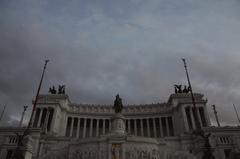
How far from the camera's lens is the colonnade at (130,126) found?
59812 millimetres

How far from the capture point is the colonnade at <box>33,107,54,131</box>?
54947mm

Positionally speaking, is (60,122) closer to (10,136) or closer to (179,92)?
(10,136)

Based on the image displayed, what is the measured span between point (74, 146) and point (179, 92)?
41802 millimetres

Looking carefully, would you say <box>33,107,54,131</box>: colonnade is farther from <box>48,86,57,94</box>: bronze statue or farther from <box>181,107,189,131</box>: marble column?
<box>181,107,189,131</box>: marble column

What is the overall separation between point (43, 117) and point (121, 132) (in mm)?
33294

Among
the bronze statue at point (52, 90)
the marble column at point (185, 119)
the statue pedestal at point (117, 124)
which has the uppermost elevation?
the bronze statue at point (52, 90)

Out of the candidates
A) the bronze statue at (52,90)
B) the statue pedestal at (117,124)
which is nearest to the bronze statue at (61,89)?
the bronze statue at (52,90)

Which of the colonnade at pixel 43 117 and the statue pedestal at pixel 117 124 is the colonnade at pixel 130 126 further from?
the statue pedestal at pixel 117 124

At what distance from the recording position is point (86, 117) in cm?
6175

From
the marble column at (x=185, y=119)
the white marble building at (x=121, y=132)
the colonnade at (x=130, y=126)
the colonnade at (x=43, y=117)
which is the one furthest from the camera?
the colonnade at (x=130, y=126)

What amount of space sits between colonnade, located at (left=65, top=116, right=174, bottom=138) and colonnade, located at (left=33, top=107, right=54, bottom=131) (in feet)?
21.0

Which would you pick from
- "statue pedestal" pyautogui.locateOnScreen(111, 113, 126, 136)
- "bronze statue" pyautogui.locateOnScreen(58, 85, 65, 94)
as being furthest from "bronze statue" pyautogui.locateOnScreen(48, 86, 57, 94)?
"statue pedestal" pyautogui.locateOnScreen(111, 113, 126, 136)

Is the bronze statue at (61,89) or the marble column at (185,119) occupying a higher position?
the bronze statue at (61,89)

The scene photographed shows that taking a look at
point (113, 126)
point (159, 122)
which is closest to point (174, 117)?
point (159, 122)
